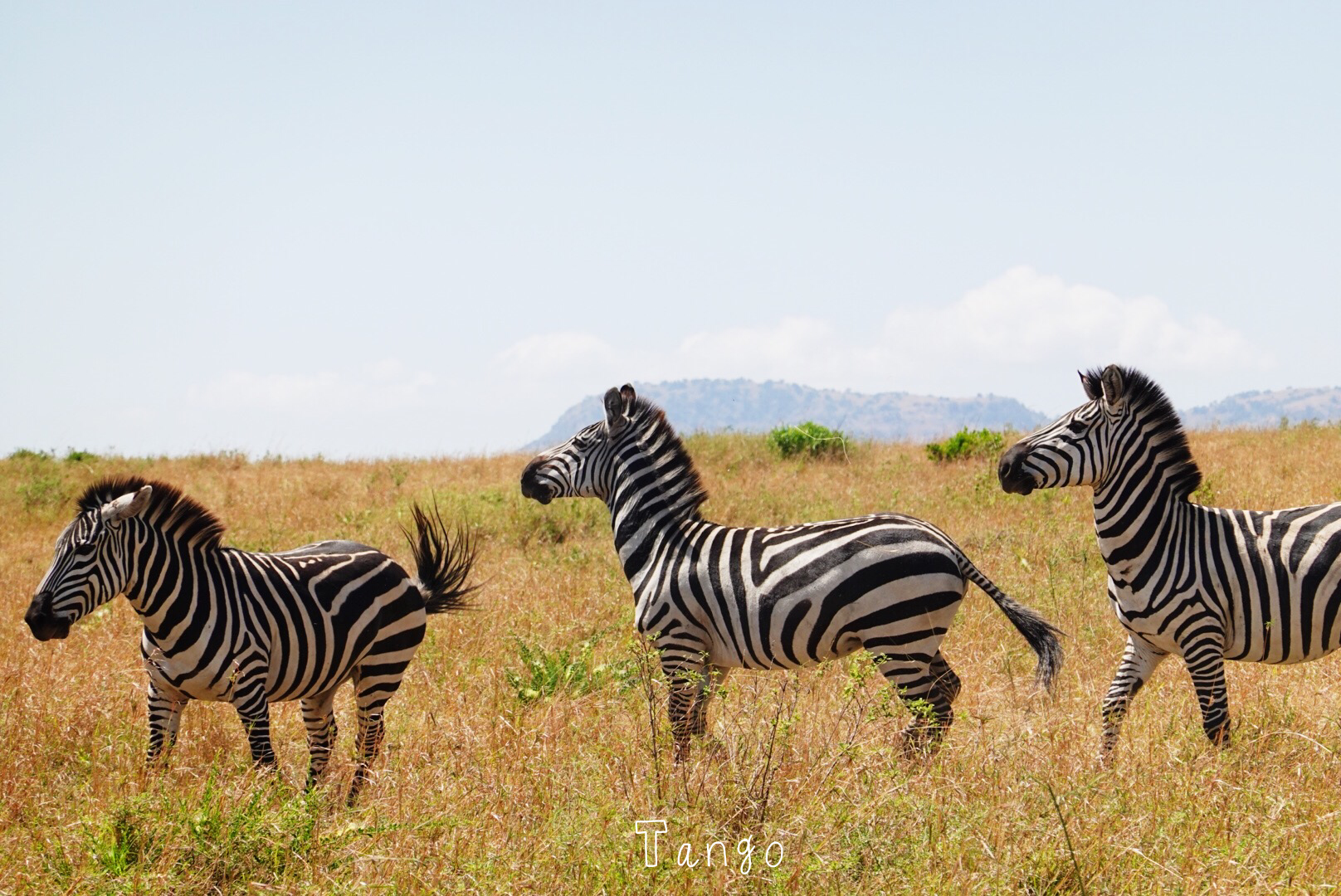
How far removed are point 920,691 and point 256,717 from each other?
137 inches

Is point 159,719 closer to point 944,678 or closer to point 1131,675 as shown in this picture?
point 944,678

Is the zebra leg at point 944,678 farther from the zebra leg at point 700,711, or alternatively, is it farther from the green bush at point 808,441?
the green bush at point 808,441

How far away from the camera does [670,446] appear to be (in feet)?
22.7

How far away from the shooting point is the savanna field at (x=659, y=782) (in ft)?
Answer: 13.6

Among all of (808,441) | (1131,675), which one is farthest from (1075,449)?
(808,441)

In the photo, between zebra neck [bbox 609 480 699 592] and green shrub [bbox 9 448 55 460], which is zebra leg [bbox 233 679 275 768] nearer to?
zebra neck [bbox 609 480 699 592]

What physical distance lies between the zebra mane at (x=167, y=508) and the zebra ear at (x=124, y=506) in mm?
124

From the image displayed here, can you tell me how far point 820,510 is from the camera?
13141mm

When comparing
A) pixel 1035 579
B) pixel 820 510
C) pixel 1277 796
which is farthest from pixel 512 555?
pixel 1277 796

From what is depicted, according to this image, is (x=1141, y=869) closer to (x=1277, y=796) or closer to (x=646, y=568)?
(x=1277, y=796)

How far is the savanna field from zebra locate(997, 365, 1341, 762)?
0.40 metres

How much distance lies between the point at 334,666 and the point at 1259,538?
530cm

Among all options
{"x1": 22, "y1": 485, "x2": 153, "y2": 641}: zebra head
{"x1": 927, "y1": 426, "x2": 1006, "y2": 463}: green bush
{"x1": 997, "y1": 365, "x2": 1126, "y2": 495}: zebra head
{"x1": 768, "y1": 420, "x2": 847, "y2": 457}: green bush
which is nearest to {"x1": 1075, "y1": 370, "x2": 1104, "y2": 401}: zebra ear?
{"x1": 997, "y1": 365, "x2": 1126, "y2": 495}: zebra head

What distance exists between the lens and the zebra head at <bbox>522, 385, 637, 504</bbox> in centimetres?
701
